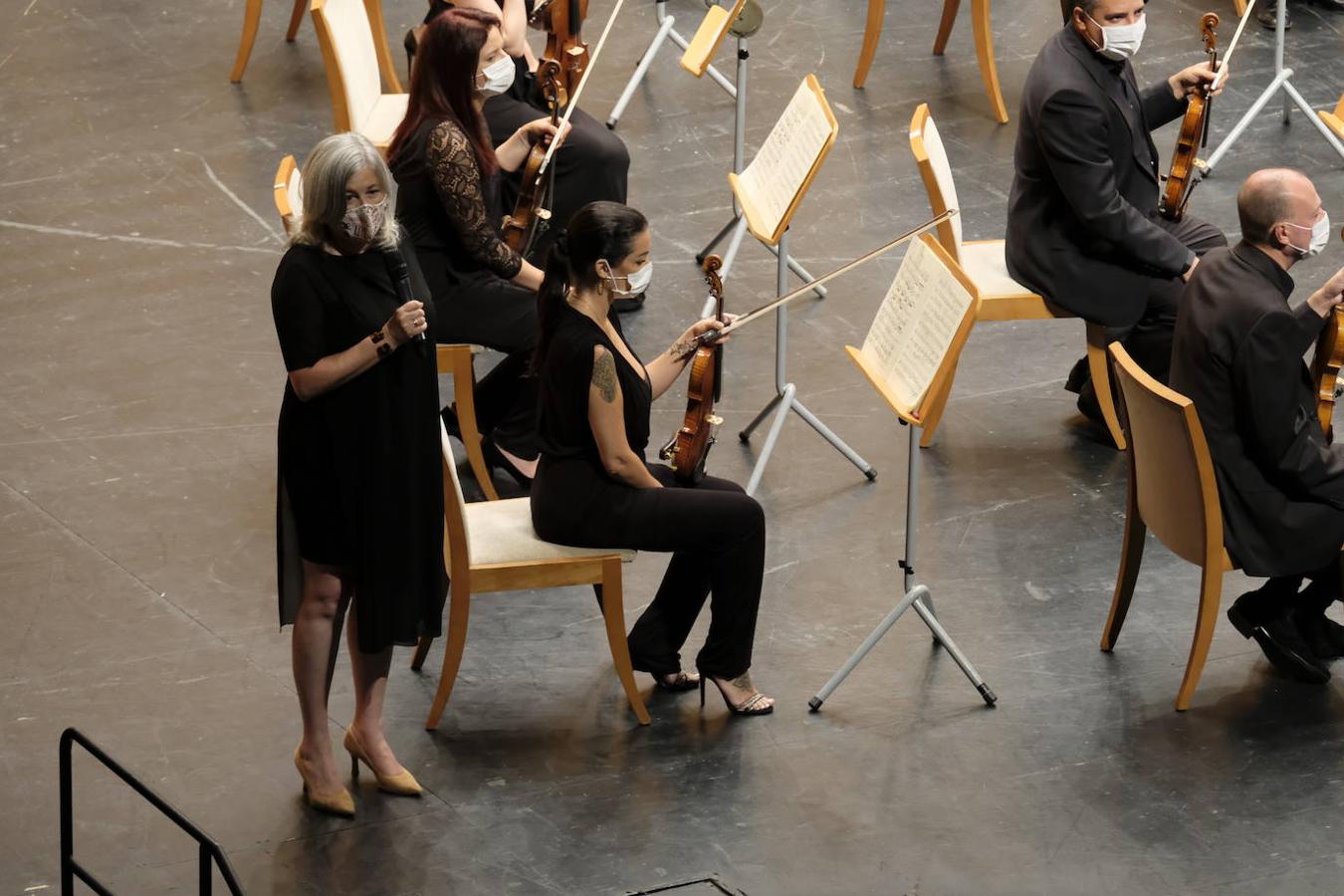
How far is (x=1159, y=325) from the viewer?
5613 millimetres

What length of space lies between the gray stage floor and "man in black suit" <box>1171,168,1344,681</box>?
15.0 inches

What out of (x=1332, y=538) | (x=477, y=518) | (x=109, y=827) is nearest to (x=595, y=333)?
(x=477, y=518)

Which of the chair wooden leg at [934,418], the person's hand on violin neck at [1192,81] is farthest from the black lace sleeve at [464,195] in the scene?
the person's hand on violin neck at [1192,81]

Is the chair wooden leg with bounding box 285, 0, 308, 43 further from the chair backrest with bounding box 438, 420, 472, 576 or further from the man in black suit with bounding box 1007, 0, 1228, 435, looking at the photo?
the chair backrest with bounding box 438, 420, 472, 576

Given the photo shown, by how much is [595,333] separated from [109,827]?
4.73 ft

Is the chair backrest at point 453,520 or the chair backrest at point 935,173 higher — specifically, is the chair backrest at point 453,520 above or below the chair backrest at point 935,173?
below

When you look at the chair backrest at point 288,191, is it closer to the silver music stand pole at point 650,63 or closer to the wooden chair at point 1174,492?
the wooden chair at point 1174,492

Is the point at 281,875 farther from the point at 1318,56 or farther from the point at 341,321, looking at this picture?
the point at 1318,56

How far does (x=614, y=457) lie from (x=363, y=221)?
0.79 meters

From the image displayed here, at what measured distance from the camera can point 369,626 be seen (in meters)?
4.12

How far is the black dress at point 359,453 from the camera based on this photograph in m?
3.94

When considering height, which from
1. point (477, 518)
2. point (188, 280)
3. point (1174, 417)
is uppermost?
point (1174, 417)

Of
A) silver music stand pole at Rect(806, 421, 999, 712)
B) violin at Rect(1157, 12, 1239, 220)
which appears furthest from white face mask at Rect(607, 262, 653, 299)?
violin at Rect(1157, 12, 1239, 220)

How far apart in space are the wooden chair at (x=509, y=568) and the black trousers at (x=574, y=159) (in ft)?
5.46
